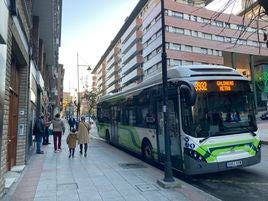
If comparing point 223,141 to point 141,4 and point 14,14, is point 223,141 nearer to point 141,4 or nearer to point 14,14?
point 14,14

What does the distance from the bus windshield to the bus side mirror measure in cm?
48

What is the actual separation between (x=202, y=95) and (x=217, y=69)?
1.28 metres

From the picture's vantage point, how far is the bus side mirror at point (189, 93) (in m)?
7.29

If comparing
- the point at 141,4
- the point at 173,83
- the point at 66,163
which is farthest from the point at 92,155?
the point at 141,4

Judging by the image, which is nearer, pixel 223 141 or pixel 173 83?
pixel 223 141

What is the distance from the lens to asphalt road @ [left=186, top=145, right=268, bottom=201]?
6684 mm

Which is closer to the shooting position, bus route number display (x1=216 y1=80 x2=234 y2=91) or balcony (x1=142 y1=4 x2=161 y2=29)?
bus route number display (x1=216 y1=80 x2=234 y2=91)

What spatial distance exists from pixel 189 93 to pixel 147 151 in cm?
424

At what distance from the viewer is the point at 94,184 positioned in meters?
7.54

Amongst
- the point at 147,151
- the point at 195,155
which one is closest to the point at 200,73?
the point at 195,155

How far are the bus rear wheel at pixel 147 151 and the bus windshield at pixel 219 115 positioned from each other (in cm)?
288

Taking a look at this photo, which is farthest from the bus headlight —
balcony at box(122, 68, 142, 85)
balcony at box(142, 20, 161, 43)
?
balcony at box(122, 68, 142, 85)

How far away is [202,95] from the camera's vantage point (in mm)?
7895

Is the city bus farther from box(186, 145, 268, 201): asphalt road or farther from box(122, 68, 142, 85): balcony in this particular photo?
box(122, 68, 142, 85): balcony
